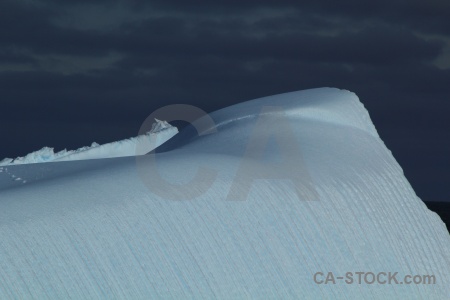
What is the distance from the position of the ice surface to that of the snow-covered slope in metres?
1.28

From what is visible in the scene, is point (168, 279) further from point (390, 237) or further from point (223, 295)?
point (390, 237)

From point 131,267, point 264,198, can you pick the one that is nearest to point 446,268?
point 264,198

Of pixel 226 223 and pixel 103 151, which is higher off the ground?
pixel 103 151

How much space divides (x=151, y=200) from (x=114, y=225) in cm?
68

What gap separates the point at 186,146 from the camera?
43.4 feet

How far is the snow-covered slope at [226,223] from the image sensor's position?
31.6 ft

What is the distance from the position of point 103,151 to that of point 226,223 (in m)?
3.97

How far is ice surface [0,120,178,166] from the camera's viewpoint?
44.9ft

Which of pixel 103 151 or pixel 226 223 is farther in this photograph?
pixel 103 151

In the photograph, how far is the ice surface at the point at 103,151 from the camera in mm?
13688

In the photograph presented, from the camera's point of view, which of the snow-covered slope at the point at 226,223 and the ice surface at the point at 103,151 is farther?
the ice surface at the point at 103,151

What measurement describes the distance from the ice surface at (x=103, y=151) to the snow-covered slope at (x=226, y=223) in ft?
4.20

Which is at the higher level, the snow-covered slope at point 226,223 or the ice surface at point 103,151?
the ice surface at point 103,151

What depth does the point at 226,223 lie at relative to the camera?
10.7 meters
